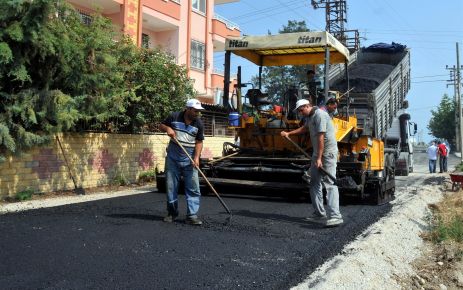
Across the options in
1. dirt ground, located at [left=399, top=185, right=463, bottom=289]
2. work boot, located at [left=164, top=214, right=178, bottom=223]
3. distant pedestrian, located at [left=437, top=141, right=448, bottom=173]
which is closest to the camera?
dirt ground, located at [left=399, top=185, right=463, bottom=289]

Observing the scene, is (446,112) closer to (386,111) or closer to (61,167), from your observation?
(386,111)

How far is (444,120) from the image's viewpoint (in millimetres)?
58219

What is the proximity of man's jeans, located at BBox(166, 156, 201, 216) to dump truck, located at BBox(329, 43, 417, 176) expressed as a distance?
14.5ft

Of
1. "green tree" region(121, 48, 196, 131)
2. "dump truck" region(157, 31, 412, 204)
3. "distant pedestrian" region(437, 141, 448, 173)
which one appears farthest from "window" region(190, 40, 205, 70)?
"dump truck" region(157, 31, 412, 204)

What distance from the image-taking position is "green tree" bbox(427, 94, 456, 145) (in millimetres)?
57219

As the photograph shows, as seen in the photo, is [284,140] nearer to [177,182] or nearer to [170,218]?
[177,182]

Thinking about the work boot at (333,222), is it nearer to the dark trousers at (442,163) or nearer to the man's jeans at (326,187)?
the man's jeans at (326,187)

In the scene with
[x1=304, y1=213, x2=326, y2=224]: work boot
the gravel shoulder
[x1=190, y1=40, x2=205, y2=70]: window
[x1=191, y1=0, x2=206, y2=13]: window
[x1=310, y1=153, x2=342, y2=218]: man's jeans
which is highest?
[x1=191, y1=0, x2=206, y2=13]: window

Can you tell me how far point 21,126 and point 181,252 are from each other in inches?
199

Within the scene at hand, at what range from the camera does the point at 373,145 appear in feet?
31.9

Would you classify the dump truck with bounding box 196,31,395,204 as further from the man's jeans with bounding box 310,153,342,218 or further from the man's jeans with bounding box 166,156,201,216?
the man's jeans with bounding box 166,156,201,216

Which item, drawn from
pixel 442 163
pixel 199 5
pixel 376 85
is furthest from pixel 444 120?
pixel 376 85

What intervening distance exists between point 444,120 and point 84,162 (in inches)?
2190

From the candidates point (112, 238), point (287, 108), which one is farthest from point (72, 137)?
point (112, 238)
